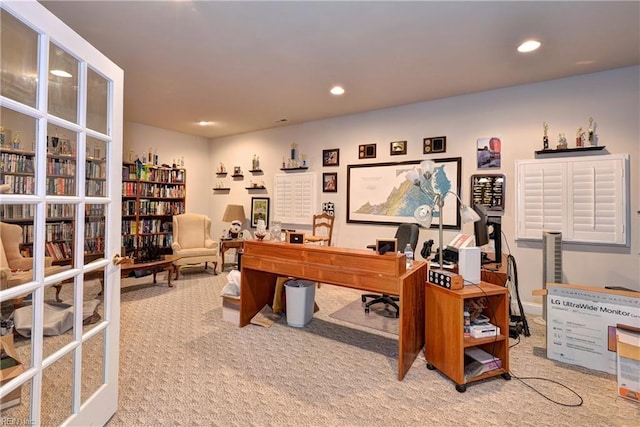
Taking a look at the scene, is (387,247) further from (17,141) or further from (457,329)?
(17,141)

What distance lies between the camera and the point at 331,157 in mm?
4973

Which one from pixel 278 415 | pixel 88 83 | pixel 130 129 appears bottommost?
pixel 278 415

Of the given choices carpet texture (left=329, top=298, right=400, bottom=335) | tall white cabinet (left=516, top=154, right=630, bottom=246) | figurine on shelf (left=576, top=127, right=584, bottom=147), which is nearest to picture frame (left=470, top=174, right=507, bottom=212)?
tall white cabinet (left=516, top=154, right=630, bottom=246)

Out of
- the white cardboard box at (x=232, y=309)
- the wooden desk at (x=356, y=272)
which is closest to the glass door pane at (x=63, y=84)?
the wooden desk at (x=356, y=272)

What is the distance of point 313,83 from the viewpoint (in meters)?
3.55

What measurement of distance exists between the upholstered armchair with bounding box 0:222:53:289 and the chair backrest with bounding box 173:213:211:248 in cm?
394

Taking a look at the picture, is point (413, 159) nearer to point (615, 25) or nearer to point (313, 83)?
point (313, 83)

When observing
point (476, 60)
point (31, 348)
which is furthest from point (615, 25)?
point (31, 348)

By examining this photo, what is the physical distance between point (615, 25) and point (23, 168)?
382 cm

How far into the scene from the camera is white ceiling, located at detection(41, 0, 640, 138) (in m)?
2.22

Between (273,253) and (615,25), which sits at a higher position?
(615,25)

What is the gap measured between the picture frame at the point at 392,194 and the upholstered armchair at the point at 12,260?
376cm

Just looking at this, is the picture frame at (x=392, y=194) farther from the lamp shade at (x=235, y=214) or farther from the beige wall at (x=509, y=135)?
A: the lamp shade at (x=235, y=214)

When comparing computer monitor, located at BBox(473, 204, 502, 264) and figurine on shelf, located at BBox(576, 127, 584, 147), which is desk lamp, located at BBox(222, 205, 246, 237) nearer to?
computer monitor, located at BBox(473, 204, 502, 264)
